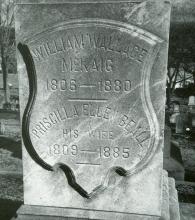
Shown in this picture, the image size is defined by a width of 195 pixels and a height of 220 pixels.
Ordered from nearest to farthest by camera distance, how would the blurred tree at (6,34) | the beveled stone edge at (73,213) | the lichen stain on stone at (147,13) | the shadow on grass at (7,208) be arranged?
the lichen stain on stone at (147,13) < the beveled stone edge at (73,213) < the shadow on grass at (7,208) < the blurred tree at (6,34)

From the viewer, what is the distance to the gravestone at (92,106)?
239 cm

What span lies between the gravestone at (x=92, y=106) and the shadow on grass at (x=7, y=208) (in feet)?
6.49

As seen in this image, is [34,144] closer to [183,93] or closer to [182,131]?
[182,131]

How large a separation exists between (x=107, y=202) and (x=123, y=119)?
72 cm

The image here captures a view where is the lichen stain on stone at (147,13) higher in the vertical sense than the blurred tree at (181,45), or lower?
lower

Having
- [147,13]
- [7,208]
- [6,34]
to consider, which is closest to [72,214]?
[147,13]

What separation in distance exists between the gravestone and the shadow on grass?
6.49 ft

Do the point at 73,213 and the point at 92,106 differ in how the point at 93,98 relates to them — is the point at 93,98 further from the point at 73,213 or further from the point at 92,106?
the point at 73,213

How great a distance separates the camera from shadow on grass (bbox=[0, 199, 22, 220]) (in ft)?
15.3

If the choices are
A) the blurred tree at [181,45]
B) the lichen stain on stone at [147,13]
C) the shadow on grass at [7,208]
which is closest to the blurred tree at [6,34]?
the blurred tree at [181,45]

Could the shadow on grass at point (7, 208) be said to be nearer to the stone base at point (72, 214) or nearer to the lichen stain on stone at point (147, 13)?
the stone base at point (72, 214)

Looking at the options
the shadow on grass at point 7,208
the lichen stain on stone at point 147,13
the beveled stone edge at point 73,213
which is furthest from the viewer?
the shadow on grass at point 7,208

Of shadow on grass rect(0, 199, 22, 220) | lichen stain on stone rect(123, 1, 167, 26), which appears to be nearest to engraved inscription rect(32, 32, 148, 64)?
lichen stain on stone rect(123, 1, 167, 26)

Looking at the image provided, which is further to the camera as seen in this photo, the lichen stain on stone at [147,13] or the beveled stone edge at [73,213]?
the beveled stone edge at [73,213]
